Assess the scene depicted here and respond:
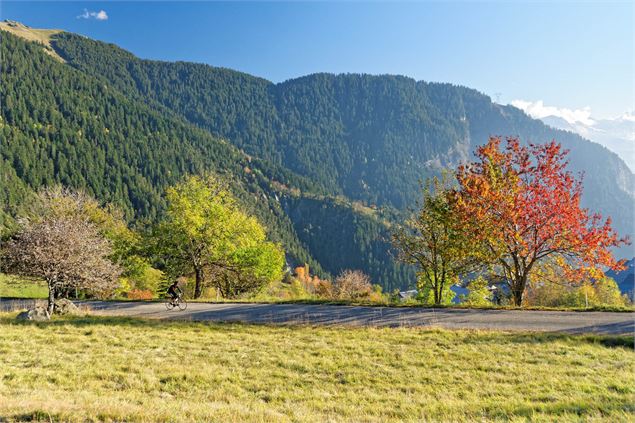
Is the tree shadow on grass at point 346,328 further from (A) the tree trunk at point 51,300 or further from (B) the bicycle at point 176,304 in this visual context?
(B) the bicycle at point 176,304

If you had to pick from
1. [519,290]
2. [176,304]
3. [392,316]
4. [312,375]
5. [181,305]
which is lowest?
[312,375]

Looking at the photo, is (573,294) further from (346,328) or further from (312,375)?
(312,375)

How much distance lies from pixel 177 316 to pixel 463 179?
67.7 feet

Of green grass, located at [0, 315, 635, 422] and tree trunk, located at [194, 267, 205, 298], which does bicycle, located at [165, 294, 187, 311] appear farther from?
tree trunk, located at [194, 267, 205, 298]

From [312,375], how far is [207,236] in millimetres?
26441

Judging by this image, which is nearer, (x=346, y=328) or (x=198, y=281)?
(x=346, y=328)

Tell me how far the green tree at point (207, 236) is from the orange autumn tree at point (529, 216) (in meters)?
22.3

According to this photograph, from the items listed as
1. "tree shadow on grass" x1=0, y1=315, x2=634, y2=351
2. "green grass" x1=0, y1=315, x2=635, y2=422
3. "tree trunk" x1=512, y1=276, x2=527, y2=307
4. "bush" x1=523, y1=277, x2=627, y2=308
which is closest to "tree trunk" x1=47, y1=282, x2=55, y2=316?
"tree shadow on grass" x1=0, y1=315, x2=634, y2=351

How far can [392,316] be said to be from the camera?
73.0ft

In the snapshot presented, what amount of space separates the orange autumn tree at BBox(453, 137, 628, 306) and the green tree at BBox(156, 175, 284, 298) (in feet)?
73.1

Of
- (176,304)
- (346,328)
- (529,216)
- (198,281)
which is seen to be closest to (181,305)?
(176,304)

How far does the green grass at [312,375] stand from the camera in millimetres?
9328

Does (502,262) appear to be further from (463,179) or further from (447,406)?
(447,406)

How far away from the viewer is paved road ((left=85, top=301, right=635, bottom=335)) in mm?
18609
